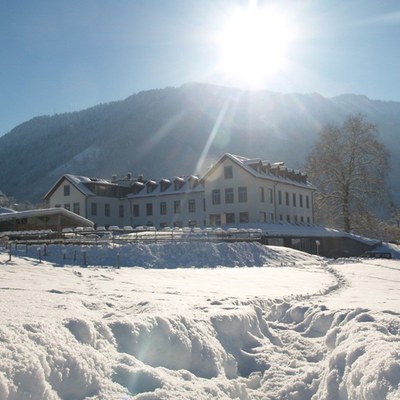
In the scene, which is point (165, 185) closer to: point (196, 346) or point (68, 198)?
point (68, 198)

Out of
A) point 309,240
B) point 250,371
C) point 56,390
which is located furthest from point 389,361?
point 309,240

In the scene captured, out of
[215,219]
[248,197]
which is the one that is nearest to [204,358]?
[248,197]

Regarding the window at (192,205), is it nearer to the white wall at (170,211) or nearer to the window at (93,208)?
the white wall at (170,211)

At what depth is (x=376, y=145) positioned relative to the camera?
53.0 m

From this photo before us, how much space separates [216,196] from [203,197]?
3.43 meters

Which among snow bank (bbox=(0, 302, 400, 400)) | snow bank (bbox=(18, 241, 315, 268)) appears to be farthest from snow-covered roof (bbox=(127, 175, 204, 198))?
snow bank (bbox=(0, 302, 400, 400))

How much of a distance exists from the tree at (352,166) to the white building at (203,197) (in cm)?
411

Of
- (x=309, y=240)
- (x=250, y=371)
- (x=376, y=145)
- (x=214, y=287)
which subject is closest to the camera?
(x=250, y=371)

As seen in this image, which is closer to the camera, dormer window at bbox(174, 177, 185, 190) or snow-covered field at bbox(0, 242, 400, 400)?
snow-covered field at bbox(0, 242, 400, 400)

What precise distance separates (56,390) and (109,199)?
5471 cm

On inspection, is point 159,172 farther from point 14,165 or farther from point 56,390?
point 56,390

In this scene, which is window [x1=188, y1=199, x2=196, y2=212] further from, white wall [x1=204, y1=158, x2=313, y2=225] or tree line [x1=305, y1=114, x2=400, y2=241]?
tree line [x1=305, y1=114, x2=400, y2=241]

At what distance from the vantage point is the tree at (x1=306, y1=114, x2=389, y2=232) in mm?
53125

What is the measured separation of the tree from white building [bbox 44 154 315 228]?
13.5 ft
